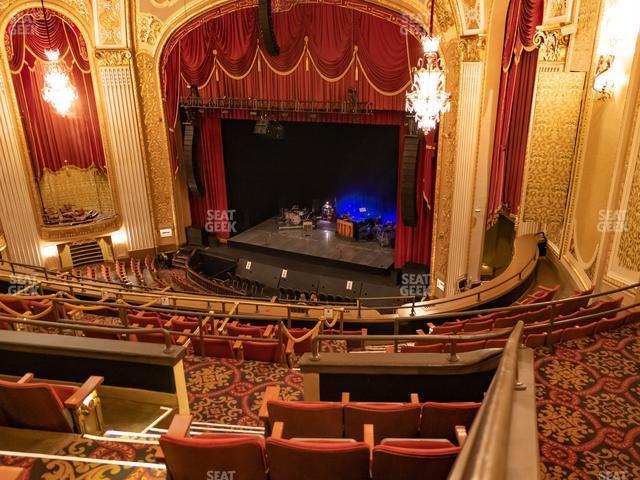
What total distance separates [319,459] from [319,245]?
11343 mm

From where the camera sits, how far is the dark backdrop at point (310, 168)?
14031mm

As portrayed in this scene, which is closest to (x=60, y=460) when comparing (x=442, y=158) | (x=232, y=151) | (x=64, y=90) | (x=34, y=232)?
(x=442, y=158)

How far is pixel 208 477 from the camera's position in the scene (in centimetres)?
228

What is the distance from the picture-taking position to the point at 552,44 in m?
6.97

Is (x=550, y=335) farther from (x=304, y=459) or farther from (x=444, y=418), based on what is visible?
(x=304, y=459)

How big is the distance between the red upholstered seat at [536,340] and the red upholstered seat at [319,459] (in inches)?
102

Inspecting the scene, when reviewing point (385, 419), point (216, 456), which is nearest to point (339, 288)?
point (385, 419)

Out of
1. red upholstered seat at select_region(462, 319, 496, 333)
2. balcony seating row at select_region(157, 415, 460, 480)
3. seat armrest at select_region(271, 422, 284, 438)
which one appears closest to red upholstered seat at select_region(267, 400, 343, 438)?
Answer: seat armrest at select_region(271, 422, 284, 438)

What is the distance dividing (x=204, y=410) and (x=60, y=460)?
1145mm

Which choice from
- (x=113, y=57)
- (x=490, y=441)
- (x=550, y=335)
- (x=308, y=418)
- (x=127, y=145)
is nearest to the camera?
(x=490, y=441)

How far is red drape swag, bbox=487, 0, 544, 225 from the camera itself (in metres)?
7.75

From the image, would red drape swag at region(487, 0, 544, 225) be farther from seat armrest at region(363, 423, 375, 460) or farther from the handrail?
the handrail

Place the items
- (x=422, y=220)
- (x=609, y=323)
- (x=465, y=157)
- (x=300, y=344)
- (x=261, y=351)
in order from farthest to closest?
(x=422, y=220) < (x=465, y=157) < (x=300, y=344) < (x=261, y=351) < (x=609, y=323)

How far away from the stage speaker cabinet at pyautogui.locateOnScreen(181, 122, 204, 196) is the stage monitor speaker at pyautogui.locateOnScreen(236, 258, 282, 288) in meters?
2.36
